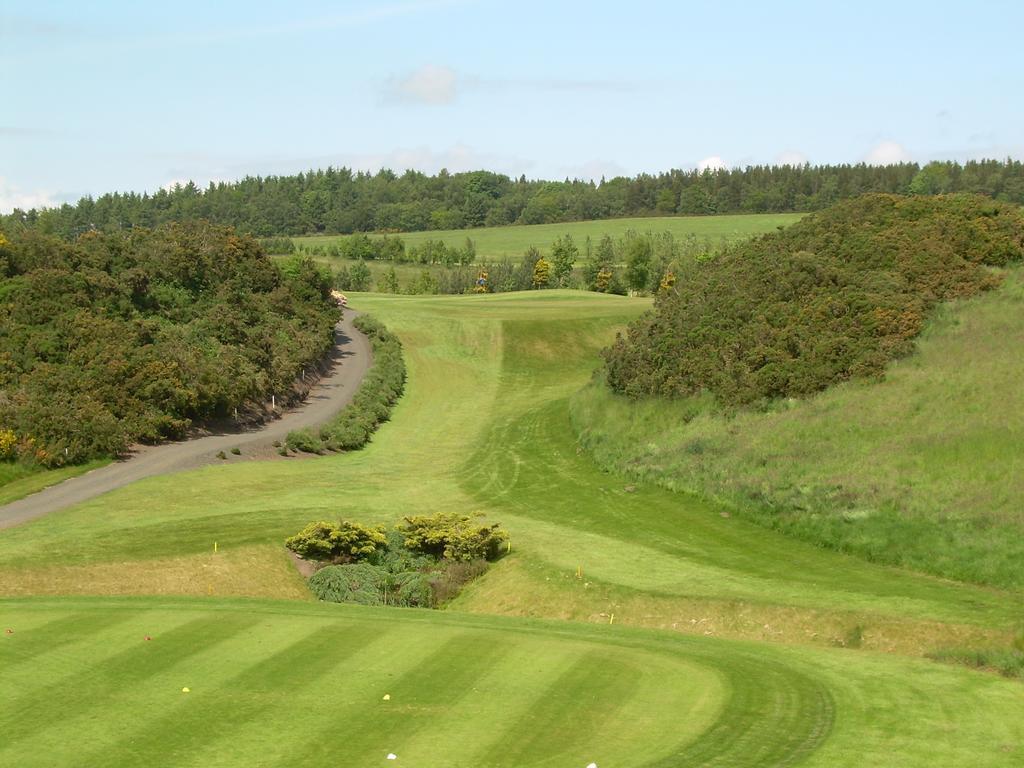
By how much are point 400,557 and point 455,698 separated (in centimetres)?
1678

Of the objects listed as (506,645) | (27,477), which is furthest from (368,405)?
(506,645)

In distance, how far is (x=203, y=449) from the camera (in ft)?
169

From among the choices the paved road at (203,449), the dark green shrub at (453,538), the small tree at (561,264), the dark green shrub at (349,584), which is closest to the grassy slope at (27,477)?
the paved road at (203,449)

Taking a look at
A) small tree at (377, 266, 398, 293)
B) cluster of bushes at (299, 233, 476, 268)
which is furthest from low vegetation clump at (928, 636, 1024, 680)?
cluster of bushes at (299, 233, 476, 268)

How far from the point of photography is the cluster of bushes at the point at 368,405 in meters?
55.1

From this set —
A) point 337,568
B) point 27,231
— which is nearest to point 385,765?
point 337,568

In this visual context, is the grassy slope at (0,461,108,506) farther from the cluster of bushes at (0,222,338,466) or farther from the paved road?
the cluster of bushes at (0,222,338,466)

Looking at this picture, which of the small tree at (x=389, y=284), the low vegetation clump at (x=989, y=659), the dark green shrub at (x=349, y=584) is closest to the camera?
the low vegetation clump at (x=989, y=659)

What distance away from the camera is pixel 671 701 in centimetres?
1777

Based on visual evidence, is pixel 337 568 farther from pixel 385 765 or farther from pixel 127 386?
pixel 127 386

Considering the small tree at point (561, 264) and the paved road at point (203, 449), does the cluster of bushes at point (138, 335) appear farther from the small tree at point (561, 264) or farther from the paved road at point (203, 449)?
the small tree at point (561, 264)

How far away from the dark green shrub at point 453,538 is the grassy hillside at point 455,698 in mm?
10350

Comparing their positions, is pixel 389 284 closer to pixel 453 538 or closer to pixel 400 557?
pixel 400 557

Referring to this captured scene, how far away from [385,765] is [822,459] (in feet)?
88.6
